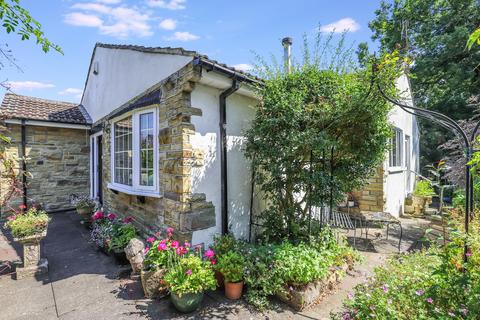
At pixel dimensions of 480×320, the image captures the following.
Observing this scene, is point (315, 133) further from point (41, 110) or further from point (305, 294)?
point (41, 110)

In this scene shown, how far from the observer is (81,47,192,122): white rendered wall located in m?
4.89

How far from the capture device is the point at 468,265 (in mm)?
A: 2357

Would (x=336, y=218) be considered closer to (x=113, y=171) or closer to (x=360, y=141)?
(x=360, y=141)

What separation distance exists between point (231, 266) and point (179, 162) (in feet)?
5.95

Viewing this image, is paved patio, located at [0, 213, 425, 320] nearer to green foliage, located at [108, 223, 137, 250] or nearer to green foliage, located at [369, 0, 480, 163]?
green foliage, located at [108, 223, 137, 250]

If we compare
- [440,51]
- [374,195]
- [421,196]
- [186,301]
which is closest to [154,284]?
[186,301]

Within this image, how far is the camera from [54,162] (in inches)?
347

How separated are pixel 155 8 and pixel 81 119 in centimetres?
635

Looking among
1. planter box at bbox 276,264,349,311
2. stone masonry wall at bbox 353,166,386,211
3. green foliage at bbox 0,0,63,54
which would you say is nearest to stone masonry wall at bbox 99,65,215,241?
planter box at bbox 276,264,349,311

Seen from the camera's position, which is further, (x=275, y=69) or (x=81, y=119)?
(x=81, y=119)

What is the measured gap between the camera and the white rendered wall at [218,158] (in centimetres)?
433

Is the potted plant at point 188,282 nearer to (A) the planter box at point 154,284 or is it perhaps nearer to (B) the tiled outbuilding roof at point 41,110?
(A) the planter box at point 154,284

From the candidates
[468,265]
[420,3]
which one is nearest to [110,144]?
[468,265]

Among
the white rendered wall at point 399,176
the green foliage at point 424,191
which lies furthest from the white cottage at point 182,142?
the green foliage at point 424,191
